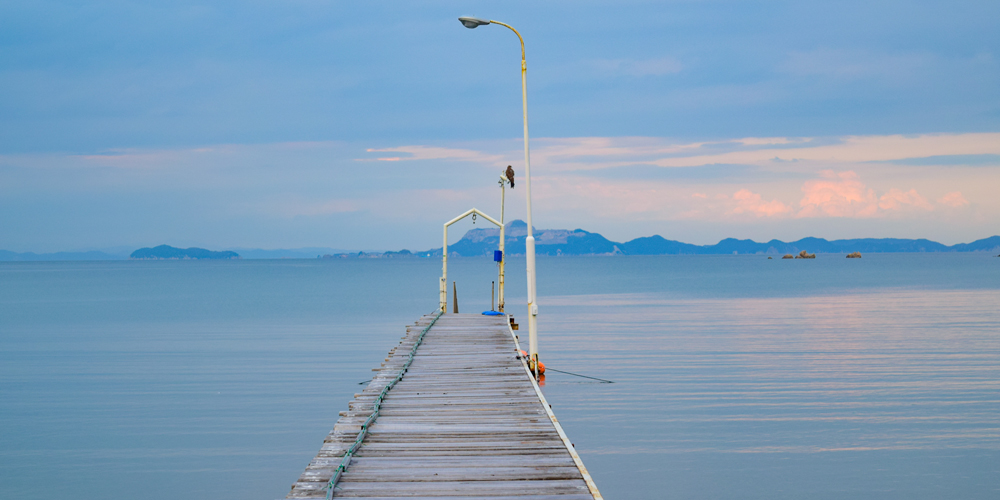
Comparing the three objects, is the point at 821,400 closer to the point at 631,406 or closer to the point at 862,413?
the point at 862,413

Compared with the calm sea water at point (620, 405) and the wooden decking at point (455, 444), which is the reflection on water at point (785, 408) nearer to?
the calm sea water at point (620, 405)

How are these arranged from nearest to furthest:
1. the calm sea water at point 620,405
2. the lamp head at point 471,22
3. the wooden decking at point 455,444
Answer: the wooden decking at point 455,444, the calm sea water at point 620,405, the lamp head at point 471,22

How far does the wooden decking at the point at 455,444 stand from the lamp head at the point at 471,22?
8273mm

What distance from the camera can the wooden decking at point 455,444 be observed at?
9.20 m

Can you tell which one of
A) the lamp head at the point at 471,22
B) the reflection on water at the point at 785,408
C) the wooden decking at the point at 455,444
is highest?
the lamp head at the point at 471,22

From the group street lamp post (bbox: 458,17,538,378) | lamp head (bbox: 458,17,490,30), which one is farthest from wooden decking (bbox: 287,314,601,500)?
lamp head (bbox: 458,17,490,30)

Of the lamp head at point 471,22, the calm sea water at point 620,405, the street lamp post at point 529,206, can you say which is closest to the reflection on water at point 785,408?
the calm sea water at point 620,405

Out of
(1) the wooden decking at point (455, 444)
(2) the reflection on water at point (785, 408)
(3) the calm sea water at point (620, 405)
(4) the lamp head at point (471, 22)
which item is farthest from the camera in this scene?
(4) the lamp head at point (471, 22)

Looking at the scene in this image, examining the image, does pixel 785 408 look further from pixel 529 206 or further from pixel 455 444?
pixel 455 444

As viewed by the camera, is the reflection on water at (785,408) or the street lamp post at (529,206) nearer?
the reflection on water at (785,408)

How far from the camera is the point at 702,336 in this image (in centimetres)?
3953

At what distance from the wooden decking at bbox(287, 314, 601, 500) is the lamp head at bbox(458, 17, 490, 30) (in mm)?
8273

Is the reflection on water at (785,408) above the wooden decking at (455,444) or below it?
below

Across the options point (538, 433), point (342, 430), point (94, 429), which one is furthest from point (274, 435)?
point (538, 433)
